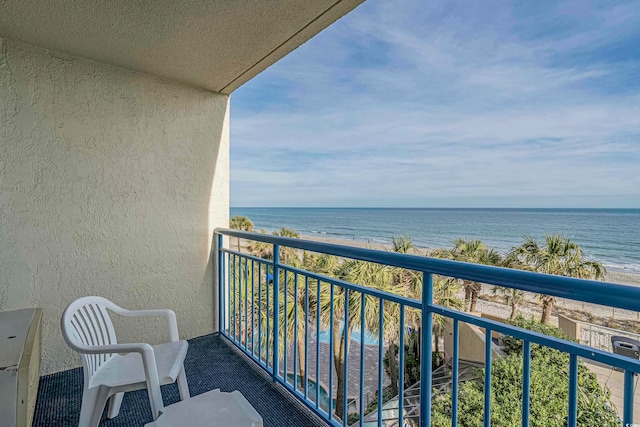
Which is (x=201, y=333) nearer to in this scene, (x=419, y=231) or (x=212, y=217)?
(x=212, y=217)

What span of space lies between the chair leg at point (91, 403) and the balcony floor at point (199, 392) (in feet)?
1.30

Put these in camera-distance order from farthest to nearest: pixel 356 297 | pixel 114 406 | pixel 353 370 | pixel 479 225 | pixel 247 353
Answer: pixel 479 225, pixel 353 370, pixel 356 297, pixel 247 353, pixel 114 406

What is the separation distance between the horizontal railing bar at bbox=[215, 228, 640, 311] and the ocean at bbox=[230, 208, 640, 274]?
1066 inches

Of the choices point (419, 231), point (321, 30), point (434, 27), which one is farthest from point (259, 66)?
point (419, 231)

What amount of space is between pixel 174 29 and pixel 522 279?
221cm

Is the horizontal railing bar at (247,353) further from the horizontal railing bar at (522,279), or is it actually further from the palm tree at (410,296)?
the palm tree at (410,296)

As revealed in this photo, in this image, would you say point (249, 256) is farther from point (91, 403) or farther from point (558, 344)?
point (558, 344)

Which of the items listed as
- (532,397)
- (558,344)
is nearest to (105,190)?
(558,344)

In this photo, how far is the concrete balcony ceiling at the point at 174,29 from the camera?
1761mm

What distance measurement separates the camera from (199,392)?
220 cm

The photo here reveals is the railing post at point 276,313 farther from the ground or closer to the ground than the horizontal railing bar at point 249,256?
closer to the ground

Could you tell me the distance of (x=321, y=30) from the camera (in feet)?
6.68

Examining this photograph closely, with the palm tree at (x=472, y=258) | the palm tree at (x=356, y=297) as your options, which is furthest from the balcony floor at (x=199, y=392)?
the palm tree at (x=472, y=258)

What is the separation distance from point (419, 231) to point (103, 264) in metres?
34.1
